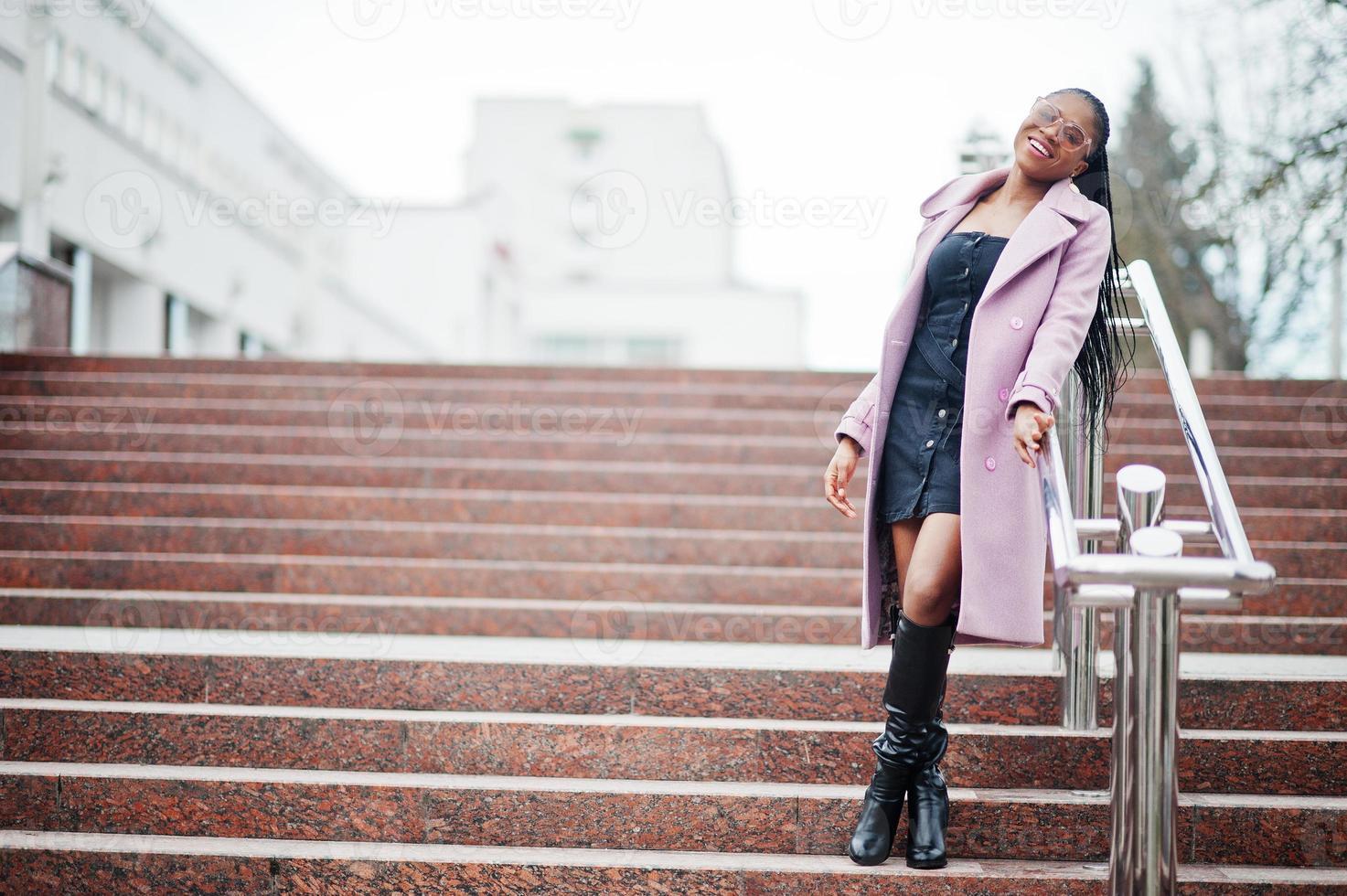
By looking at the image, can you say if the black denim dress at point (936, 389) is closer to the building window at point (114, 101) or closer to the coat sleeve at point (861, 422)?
the coat sleeve at point (861, 422)

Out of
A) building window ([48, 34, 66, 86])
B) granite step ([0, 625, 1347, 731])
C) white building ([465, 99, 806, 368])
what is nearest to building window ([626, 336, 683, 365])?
white building ([465, 99, 806, 368])

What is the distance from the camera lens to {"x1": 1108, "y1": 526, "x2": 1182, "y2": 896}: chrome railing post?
2301 mm

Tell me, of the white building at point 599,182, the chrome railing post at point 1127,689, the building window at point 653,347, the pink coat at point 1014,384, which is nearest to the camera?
the chrome railing post at point 1127,689

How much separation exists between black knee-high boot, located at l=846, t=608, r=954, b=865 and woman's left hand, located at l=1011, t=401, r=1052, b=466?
557 millimetres

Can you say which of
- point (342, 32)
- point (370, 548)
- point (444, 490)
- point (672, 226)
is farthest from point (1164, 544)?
point (672, 226)

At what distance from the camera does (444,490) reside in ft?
20.6

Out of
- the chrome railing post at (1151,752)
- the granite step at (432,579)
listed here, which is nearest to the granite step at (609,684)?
the granite step at (432,579)

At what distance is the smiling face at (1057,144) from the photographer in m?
2.91

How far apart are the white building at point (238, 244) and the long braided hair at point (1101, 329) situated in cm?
777

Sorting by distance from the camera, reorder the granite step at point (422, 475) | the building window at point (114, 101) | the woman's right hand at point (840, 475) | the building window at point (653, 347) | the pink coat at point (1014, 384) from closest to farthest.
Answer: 1. the pink coat at point (1014, 384)
2. the woman's right hand at point (840, 475)
3. the granite step at point (422, 475)
4. the building window at point (114, 101)
5. the building window at point (653, 347)

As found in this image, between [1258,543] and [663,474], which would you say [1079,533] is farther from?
[663,474]

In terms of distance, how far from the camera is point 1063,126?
291 cm

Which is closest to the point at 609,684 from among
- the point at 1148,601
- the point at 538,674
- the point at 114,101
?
the point at 538,674

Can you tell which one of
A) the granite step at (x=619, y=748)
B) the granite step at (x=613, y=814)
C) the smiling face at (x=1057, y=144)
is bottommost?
the granite step at (x=613, y=814)
